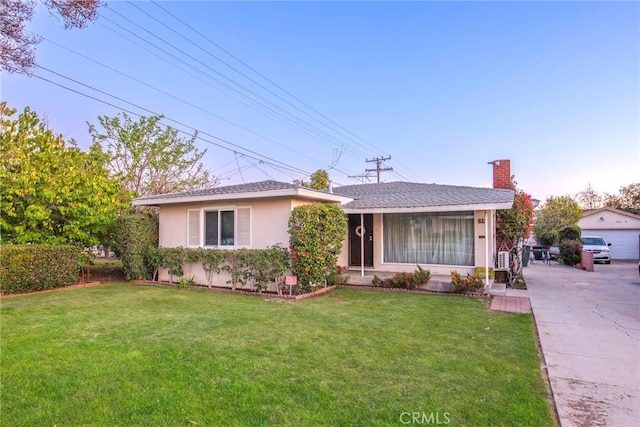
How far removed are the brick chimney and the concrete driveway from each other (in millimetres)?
4625

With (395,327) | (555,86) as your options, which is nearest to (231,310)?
(395,327)

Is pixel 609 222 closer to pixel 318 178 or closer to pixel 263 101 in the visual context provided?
pixel 318 178

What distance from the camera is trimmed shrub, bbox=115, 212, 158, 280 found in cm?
1148

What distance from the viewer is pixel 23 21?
→ 484 cm

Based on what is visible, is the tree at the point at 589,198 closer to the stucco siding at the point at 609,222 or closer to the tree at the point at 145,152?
the stucco siding at the point at 609,222

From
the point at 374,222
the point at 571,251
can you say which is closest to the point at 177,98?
the point at 374,222

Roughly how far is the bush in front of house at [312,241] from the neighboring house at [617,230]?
26.1 meters

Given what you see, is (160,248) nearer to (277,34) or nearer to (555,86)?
(277,34)

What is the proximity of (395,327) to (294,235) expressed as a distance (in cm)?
400

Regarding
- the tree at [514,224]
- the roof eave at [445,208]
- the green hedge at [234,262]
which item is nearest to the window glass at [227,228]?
the green hedge at [234,262]

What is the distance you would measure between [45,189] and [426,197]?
37.3 ft

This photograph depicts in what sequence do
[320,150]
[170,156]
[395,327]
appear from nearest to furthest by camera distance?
[395,327], [170,156], [320,150]

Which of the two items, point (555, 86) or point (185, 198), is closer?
point (185, 198)

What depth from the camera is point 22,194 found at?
9953 mm
